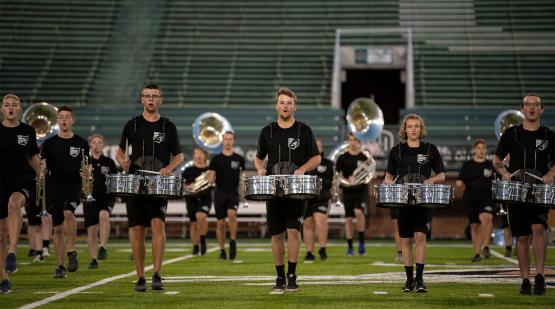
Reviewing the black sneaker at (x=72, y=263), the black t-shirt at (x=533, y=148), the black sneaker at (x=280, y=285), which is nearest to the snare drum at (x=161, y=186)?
the black sneaker at (x=280, y=285)

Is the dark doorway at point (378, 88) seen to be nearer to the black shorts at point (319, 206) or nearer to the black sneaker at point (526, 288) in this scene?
the black shorts at point (319, 206)

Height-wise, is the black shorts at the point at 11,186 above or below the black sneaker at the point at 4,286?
above

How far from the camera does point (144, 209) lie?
9.68 m

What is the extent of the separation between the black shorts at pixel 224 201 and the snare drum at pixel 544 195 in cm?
777

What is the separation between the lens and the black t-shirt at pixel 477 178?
54.1 ft

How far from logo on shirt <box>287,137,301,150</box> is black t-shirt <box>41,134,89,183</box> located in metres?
3.69

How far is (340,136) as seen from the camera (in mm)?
25344

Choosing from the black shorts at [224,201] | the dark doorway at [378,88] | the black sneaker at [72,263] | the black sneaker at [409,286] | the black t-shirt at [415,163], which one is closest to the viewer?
the black sneaker at [409,286]

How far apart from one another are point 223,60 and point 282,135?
2095cm

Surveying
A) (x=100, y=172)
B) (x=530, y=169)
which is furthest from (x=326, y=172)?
(x=530, y=169)

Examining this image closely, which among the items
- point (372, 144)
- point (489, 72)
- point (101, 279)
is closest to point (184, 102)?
point (372, 144)

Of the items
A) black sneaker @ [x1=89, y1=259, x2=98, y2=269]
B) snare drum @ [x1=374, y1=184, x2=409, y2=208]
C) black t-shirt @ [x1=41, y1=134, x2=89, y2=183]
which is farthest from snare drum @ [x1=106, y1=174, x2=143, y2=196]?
black sneaker @ [x1=89, y1=259, x2=98, y2=269]

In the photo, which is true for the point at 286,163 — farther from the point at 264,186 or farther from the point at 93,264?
the point at 93,264

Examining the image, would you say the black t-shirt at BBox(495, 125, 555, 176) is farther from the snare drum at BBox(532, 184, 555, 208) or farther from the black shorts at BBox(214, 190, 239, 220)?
the black shorts at BBox(214, 190, 239, 220)
